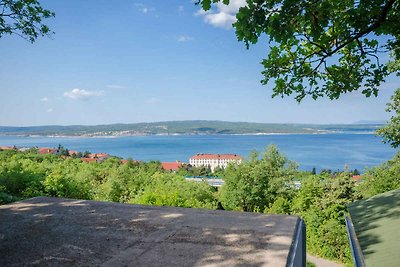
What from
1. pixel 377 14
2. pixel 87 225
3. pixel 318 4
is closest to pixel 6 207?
pixel 87 225

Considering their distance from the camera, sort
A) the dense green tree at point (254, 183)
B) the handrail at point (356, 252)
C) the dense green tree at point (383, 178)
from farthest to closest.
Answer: the dense green tree at point (254, 183) < the dense green tree at point (383, 178) < the handrail at point (356, 252)

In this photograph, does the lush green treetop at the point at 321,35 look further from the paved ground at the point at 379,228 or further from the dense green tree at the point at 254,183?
the dense green tree at the point at 254,183

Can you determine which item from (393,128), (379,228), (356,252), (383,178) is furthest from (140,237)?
(383,178)

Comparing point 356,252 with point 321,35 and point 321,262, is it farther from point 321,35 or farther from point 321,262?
point 321,262

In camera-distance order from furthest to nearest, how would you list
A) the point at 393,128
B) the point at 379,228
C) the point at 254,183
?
the point at 254,183 < the point at 393,128 < the point at 379,228

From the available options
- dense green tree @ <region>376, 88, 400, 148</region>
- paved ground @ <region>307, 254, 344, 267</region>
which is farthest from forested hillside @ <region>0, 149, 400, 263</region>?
dense green tree @ <region>376, 88, 400, 148</region>

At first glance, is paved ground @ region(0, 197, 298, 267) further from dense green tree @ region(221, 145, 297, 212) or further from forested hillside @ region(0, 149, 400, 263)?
dense green tree @ region(221, 145, 297, 212)

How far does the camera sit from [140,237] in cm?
268

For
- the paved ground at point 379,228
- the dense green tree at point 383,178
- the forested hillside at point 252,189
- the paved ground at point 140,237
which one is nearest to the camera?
the paved ground at point 140,237

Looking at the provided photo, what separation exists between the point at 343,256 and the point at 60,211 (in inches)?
564

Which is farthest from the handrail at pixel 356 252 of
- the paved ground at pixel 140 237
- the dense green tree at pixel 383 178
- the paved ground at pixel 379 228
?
the dense green tree at pixel 383 178

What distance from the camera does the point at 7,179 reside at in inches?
380

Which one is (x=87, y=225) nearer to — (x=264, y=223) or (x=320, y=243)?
(x=264, y=223)

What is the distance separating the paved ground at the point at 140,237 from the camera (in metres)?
2.20
